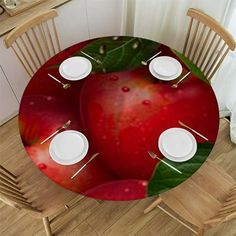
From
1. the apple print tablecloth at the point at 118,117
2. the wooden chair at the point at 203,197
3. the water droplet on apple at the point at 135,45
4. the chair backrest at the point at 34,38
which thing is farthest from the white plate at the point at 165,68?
the chair backrest at the point at 34,38

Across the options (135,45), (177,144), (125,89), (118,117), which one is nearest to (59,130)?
(118,117)

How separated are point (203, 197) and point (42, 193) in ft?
2.84

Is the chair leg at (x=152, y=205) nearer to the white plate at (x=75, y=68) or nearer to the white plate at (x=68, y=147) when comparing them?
the white plate at (x=68, y=147)

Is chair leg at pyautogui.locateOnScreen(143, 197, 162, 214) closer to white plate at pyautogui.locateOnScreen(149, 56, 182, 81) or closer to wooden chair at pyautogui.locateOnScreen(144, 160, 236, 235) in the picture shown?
wooden chair at pyautogui.locateOnScreen(144, 160, 236, 235)

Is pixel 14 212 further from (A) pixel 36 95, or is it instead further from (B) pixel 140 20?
(B) pixel 140 20

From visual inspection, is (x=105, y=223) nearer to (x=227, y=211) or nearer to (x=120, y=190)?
(x=120, y=190)

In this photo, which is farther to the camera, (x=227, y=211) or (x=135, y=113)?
(x=135, y=113)

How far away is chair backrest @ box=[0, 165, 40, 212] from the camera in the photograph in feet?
3.92

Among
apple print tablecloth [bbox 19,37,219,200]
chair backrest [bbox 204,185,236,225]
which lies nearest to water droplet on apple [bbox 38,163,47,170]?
apple print tablecloth [bbox 19,37,219,200]

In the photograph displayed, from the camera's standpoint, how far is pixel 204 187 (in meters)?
1.50

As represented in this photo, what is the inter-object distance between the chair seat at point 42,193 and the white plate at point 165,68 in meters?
0.78

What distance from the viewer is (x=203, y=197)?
1465 mm

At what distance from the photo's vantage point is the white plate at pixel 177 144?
1278mm

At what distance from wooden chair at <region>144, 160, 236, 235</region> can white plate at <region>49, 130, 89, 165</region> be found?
19.7 inches
